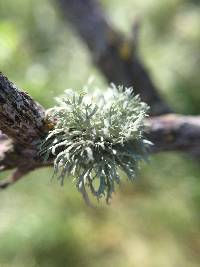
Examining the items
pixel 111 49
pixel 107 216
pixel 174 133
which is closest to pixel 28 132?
pixel 174 133

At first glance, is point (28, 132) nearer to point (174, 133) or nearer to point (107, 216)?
point (174, 133)

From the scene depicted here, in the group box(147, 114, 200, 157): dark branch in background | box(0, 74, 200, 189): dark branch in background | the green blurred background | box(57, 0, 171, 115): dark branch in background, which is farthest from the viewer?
the green blurred background

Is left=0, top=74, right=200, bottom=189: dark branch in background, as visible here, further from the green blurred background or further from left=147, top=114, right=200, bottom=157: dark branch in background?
the green blurred background

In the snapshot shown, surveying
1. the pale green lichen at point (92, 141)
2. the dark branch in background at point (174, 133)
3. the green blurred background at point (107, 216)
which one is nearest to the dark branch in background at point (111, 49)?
the green blurred background at point (107, 216)

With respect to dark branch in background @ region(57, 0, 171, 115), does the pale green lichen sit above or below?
below

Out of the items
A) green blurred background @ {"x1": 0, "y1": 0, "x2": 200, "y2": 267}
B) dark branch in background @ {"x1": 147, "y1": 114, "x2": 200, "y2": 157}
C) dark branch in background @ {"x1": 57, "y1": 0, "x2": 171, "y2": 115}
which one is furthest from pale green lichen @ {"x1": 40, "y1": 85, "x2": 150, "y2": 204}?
green blurred background @ {"x1": 0, "y1": 0, "x2": 200, "y2": 267}

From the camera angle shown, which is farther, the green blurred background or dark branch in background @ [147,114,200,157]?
the green blurred background

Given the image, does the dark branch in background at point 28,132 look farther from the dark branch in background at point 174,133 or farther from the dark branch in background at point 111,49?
the dark branch in background at point 111,49
